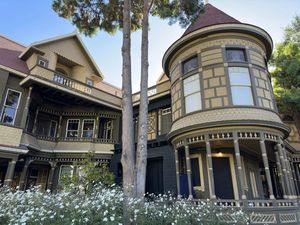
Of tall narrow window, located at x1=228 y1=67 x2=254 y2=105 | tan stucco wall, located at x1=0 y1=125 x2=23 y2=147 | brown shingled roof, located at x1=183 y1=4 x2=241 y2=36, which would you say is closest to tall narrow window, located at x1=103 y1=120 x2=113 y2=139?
tan stucco wall, located at x1=0 y1=125 x2=23 y2=147

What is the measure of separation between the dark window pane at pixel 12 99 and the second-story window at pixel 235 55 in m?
12.1

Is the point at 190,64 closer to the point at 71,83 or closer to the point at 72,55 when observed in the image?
the point at 71,83

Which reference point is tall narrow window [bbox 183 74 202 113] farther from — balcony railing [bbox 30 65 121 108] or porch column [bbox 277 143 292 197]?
balcony railing [bbox 30 65 121 108]

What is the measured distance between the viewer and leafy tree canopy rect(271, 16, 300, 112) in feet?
47.9

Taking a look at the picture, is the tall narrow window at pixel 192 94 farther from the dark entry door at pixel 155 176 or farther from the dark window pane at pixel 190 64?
the dark entry door at pixel 155 176

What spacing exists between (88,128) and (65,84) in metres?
3.95

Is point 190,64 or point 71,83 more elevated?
point 71,83

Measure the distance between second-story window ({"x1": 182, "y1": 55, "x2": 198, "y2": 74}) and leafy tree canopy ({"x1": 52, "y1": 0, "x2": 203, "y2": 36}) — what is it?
1869 mm

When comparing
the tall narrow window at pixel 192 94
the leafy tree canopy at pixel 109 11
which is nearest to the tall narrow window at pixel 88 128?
the leafy tree canopy at pixel 109 11

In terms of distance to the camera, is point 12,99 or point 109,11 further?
point 12,99

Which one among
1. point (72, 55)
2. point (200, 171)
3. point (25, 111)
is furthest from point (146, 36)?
point (72, 55)

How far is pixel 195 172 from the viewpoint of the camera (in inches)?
464

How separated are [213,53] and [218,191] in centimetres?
694

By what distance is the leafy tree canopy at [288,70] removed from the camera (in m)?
14.6
